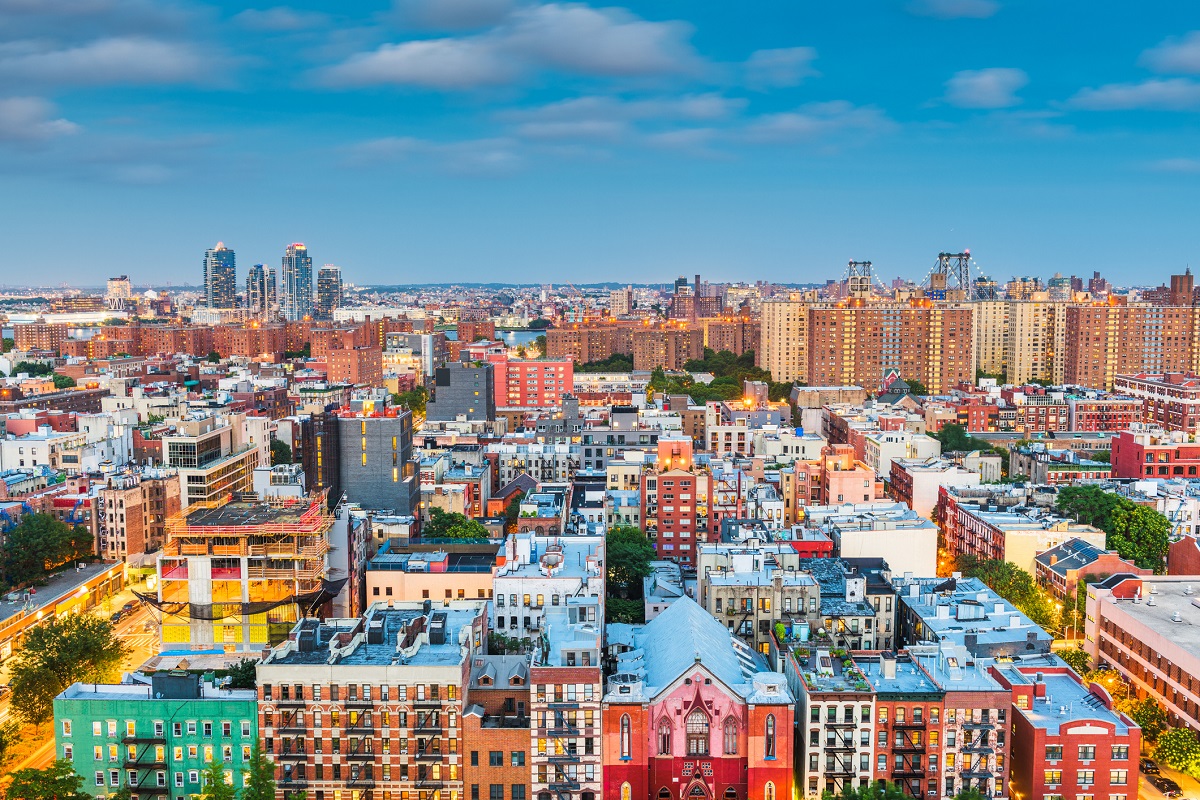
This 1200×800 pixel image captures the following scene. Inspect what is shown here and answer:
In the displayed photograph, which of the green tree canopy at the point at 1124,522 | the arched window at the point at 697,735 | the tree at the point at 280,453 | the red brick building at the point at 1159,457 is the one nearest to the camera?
the arched window at the point at 697,735

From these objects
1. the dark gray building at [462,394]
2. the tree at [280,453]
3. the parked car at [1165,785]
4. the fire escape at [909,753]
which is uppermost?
the dark gray building at [462,394]

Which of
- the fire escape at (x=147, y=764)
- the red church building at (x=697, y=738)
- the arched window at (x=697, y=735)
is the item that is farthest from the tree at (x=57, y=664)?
the arched window at (x=697, y=735)

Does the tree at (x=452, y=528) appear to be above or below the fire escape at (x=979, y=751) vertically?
above

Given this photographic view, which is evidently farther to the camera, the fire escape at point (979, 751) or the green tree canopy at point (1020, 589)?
the green tree canopy at point (1020, 589)

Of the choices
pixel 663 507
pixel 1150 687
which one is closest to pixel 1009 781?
pixel 1150 687

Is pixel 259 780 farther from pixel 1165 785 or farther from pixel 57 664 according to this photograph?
pixel 1165 785

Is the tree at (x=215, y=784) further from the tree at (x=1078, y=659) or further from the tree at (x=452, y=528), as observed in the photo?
the tree at (x=1078, y=659)

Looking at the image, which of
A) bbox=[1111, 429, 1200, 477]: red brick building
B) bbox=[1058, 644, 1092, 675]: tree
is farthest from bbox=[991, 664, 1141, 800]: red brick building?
bbox=[1111, 429, 1200, 477]: red brick building

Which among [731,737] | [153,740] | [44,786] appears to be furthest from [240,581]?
[731,737]

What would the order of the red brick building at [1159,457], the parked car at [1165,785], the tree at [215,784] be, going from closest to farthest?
1. the tree at [215,784]
2. the parked car at [1165,785]
3. the red brick building at [1159,457]
